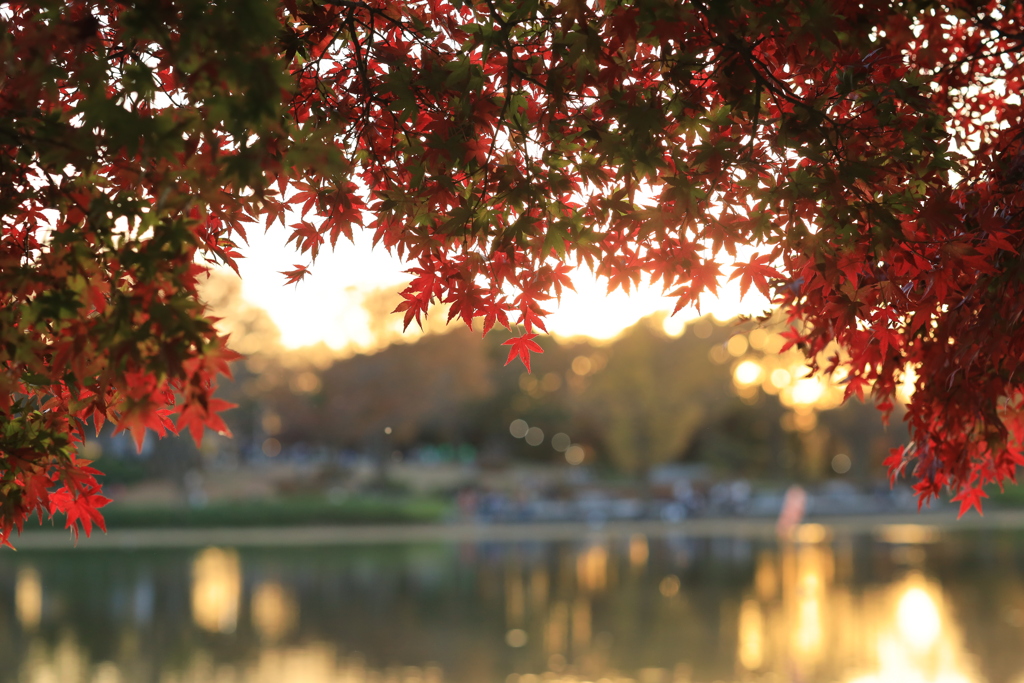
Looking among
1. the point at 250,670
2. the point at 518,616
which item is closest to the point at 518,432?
the point at 518,616

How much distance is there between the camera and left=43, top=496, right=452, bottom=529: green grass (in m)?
32.7

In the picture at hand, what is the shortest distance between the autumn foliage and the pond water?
8848 millimetres

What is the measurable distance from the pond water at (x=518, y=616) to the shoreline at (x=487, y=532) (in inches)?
114

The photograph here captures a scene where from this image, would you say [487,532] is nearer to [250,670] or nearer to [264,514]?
[264,514]

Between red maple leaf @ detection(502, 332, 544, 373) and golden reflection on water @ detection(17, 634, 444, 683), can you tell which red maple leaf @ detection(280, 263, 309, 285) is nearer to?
red maple leaf @ detection(502, 332, 544, 373)

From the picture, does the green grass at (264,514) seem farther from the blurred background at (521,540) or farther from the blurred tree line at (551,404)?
the blurred tree line at (551,404)

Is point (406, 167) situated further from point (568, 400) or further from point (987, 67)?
point (568, 400)

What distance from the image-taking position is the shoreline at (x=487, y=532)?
29688mm

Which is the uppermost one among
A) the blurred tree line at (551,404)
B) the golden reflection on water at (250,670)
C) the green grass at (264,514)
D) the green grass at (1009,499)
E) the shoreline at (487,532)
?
the blurred tree line at (551,404)

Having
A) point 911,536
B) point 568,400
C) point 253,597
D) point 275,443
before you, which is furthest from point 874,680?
point 275,443

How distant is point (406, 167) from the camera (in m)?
4.28

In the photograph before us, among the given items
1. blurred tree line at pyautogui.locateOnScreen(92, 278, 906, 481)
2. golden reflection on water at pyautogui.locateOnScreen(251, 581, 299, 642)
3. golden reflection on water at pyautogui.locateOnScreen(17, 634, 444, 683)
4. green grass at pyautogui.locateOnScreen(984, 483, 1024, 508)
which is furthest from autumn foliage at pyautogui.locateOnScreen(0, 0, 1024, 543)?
green grass at pyautogui.locateOnScreen(984, 483, 1024, 508)

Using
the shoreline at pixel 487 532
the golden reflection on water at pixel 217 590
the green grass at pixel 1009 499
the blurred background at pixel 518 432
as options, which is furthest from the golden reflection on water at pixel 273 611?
the green grass at pixel 1009 499

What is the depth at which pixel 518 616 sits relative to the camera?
16.8m
